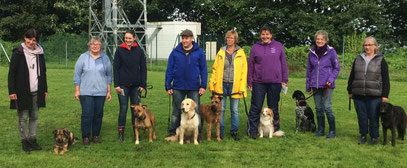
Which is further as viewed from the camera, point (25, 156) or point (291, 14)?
point (291, 14)

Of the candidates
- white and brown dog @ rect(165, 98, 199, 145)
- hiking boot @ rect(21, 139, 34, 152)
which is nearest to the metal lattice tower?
white and brown dog @ rect(165, 98, 199, 145)

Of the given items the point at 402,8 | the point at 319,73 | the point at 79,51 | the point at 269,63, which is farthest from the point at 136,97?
the point at 402,8

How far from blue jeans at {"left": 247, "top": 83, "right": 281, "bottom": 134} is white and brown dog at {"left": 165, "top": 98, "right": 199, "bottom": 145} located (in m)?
1.08

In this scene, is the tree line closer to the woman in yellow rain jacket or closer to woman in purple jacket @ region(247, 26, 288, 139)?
woman in purple jacket @ region(247, 26, 288, 139)

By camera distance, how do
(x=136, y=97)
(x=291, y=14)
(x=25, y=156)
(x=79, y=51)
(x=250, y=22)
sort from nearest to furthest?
(x=25, y=156), (x=136, y=97), (x=79, y=51), (x=291, y=14), (x=250, y=22)

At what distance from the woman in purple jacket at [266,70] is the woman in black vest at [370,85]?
3.66ft

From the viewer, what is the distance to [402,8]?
32.2 m

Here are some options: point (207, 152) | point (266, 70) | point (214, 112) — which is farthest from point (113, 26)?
point (207, 152)

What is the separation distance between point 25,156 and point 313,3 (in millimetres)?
29716

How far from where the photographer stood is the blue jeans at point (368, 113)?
20.5ft

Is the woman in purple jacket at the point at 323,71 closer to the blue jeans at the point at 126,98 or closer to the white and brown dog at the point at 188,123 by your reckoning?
A: the white and brown dog at the point at 188,123

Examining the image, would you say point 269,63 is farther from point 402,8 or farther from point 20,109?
point 402,8

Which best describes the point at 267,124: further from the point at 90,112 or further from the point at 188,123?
the point at 90,112

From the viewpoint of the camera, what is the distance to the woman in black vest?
242 inches
